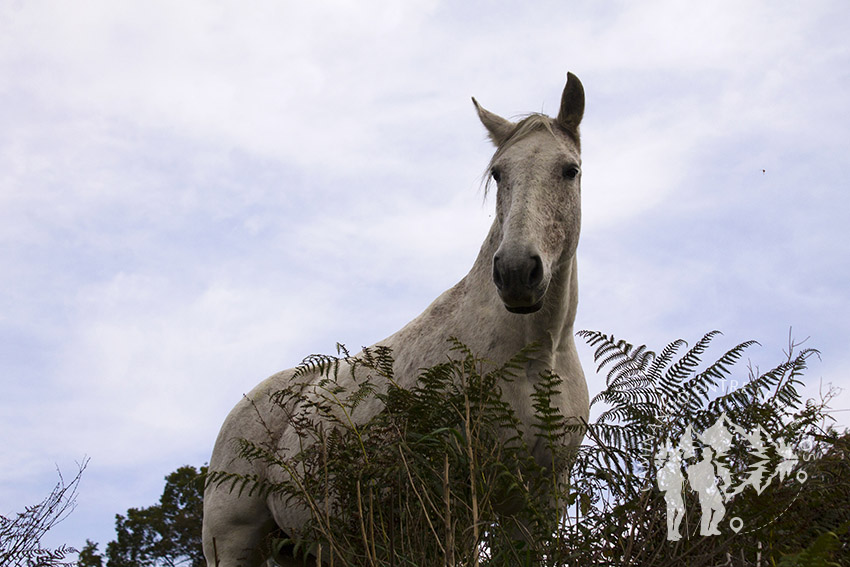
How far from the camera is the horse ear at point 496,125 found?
503cm

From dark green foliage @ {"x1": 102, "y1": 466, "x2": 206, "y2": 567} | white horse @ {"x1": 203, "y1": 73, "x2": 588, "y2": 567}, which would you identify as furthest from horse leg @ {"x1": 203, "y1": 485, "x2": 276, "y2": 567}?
dark green foliage @ {"x1": 102, "y1": 466, "x2": 206, "y2": 567}

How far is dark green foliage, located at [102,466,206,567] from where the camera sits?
64.5 ft

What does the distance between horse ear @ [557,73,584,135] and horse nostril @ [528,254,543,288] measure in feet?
4.89

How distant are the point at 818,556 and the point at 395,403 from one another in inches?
70.5

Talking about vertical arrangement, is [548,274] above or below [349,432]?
above

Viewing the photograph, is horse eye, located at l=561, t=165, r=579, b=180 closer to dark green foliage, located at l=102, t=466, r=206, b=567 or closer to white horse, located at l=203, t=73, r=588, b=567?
white horse, located at l=203, t=73, r=588, b=567

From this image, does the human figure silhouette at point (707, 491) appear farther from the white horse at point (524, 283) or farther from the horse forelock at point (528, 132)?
the horse forelock at point (528, 132)

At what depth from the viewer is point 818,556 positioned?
1.97 metres

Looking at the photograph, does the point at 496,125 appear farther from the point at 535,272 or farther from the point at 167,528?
the point at 167,528

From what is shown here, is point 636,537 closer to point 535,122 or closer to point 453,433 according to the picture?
point 453,433

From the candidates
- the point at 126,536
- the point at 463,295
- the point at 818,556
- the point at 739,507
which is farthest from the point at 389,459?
the point at 126,536

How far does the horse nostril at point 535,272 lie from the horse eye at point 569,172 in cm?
87

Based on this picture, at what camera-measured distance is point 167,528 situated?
2133 centimetres

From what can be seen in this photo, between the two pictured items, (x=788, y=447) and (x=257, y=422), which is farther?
(x=257, y=422)
